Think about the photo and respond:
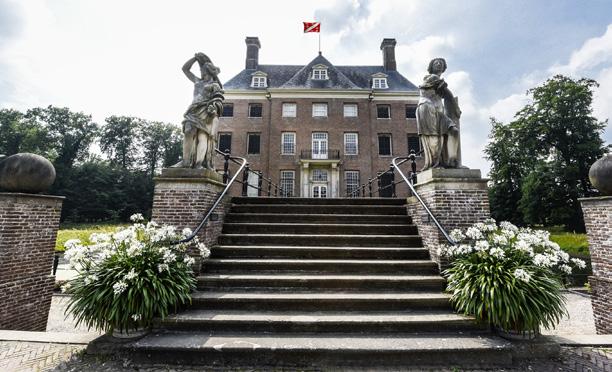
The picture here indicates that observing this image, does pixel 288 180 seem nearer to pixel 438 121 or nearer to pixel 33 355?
pixel 438 121

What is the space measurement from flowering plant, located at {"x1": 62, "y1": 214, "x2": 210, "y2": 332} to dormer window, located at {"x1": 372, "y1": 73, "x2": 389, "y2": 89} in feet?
72.6

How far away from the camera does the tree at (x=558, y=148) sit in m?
19.4

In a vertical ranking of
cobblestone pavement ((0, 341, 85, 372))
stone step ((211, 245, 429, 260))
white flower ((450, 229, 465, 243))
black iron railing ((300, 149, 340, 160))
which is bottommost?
cobblestone pavement ((0, 341, 85, 372))

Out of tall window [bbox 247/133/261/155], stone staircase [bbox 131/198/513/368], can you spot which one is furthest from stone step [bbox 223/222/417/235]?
tall window [bbox 247/133/261/155]

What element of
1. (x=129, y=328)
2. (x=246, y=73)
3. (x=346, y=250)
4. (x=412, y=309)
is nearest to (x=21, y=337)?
(x=129, y=328)

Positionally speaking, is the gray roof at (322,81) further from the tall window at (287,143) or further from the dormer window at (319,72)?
the tall window at (287,143)

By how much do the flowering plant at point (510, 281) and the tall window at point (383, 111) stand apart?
18574 millimetres

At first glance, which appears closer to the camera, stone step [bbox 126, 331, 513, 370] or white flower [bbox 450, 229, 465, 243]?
stone step [bbox 126, 331, 513, 370]

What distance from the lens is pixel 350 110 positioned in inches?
816

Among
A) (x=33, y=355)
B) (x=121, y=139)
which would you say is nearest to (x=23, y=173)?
(x=33, y=355)

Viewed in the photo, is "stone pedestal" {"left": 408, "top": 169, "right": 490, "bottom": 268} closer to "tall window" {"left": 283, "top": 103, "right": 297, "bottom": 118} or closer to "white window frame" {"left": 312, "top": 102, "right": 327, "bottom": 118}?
"white window frame" {"left": 312, "top": 102, "right": 327, "bottom": 118}

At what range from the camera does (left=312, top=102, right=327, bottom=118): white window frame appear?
67.3ft

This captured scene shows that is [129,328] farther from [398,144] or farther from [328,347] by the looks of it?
[398,144]

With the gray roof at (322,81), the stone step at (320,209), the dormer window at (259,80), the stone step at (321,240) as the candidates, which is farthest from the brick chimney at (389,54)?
the stone step at (321,240)
